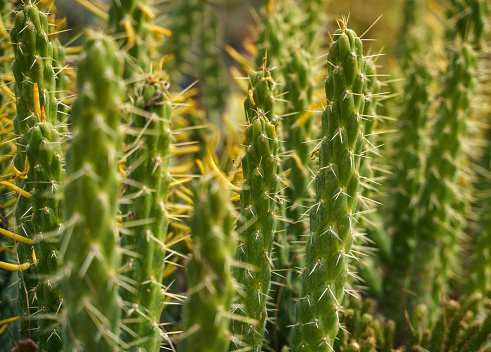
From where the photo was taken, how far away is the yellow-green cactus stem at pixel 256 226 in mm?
1559

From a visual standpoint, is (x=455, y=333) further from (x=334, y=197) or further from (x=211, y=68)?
(x=211, y=68)

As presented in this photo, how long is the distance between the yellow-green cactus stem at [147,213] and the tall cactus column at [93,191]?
197 millimetres

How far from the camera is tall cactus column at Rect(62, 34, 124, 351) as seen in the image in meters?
1.08

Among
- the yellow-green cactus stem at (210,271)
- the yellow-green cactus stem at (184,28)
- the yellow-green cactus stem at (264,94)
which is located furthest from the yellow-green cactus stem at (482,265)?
the yellow-green cactus stem at (184,28)

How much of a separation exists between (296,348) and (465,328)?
0.91m

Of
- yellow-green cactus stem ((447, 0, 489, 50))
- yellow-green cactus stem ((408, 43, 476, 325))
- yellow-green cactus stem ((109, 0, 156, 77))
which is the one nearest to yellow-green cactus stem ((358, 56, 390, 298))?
yellow-green cactus stem ((408, 43, 476, 325))

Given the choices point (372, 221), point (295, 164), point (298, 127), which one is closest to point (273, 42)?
point (298, 127)

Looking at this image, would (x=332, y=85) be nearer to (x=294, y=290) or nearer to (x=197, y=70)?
(x=294, y=290)

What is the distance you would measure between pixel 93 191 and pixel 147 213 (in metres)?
0.33

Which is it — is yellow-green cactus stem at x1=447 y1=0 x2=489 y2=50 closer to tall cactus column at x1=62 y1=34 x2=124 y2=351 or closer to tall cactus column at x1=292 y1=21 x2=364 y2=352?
tall cactus column at x1=292 y1=21 x2=364 y2=352

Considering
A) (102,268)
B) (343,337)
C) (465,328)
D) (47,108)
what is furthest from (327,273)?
(47,108)

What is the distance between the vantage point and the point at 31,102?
5.33 ft

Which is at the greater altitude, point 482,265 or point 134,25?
point 134,25

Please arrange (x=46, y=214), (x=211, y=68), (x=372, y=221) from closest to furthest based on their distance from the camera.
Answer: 1. (x=46, y=214)
2. (x=372, y=221)
3. (x=211, y=68)
